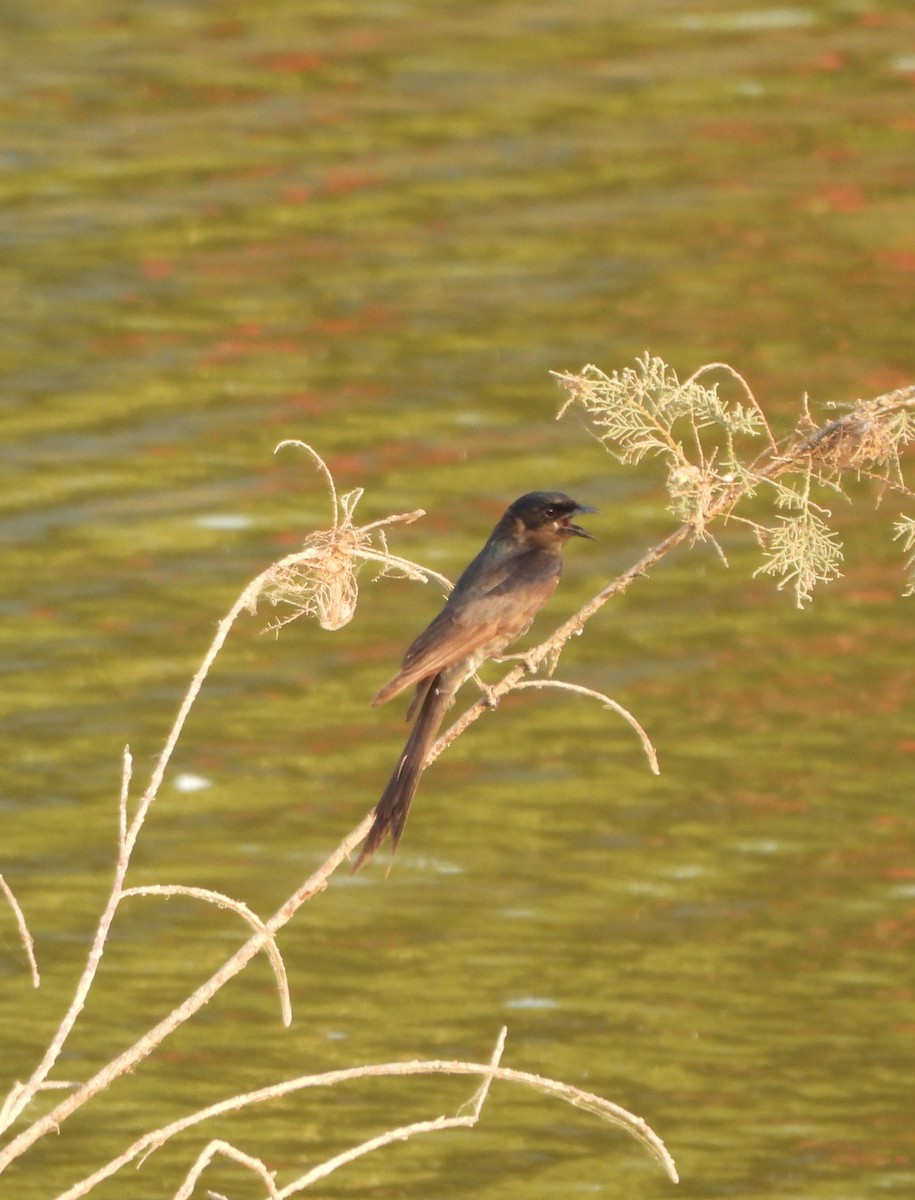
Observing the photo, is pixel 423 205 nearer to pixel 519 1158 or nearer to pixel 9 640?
pixel 9 640

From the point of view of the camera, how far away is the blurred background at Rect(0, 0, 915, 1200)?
11422mm

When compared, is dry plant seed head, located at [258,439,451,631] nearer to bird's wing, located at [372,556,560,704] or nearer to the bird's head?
bird's wing, located at [372,556,560,704]

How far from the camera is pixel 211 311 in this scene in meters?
22.2

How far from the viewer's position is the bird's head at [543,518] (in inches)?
345

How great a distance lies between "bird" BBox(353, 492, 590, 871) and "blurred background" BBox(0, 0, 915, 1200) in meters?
0.70

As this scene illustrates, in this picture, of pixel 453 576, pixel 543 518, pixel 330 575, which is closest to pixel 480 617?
pixel 543 518

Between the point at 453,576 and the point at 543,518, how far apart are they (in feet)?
24.4

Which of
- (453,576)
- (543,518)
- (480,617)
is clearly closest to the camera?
(480,617)

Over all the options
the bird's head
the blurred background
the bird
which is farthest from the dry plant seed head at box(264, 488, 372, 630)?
the bird's head

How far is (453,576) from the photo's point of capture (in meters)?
16.2

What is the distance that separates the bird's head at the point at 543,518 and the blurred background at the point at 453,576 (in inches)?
74.0

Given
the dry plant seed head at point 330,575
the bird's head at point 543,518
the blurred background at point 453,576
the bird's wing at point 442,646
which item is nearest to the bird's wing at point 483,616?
the bird's wing at point 442,646

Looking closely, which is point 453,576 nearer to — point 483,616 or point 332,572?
point 483,616

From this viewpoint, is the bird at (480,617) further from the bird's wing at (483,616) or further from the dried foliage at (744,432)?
the dried foliage at (744,432)
